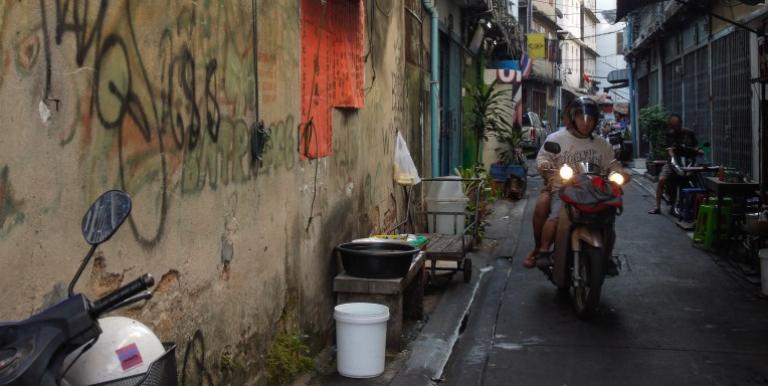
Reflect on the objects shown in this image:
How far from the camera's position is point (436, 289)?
350 inches

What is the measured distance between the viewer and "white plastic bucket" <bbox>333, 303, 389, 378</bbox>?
5.61 m

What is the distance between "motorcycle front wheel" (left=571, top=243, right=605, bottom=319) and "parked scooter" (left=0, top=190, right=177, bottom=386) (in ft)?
17.0

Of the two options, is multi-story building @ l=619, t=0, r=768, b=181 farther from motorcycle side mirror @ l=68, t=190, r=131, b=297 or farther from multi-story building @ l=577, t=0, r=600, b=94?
multi-story building @ l=577, t=0, r=600, b=94

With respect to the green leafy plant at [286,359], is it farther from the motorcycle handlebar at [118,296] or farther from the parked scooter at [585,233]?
the motorcycle handlebar at [118,296]

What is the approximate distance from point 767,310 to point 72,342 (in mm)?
7032

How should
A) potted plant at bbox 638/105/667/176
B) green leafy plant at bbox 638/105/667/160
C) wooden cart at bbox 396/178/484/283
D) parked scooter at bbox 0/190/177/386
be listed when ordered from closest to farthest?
parked scooter at bbox 0/190/177/386
wooden cart at bbox 396/178/484/283
potted plant at bbox 638/105/667/176
green leafy plant at bbox 638/105/667/160

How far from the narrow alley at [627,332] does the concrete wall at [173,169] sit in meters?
1.50

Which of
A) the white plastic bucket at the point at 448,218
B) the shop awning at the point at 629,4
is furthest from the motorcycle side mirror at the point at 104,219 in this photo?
the shop awning at the point at 629,4

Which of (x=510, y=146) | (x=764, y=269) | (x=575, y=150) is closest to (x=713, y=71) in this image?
(x=510, y=146)

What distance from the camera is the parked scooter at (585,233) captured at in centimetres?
714

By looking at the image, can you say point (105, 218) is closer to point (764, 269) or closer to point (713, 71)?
point (764, 269)

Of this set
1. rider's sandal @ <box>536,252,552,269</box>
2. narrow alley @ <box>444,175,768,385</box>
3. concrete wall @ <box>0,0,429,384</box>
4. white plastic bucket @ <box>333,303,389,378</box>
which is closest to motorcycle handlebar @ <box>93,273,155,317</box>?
concrete wall @ <box>0,0,429,384</box>

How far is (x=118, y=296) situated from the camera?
228 centimetres

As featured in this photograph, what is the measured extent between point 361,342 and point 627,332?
8.43 feet
